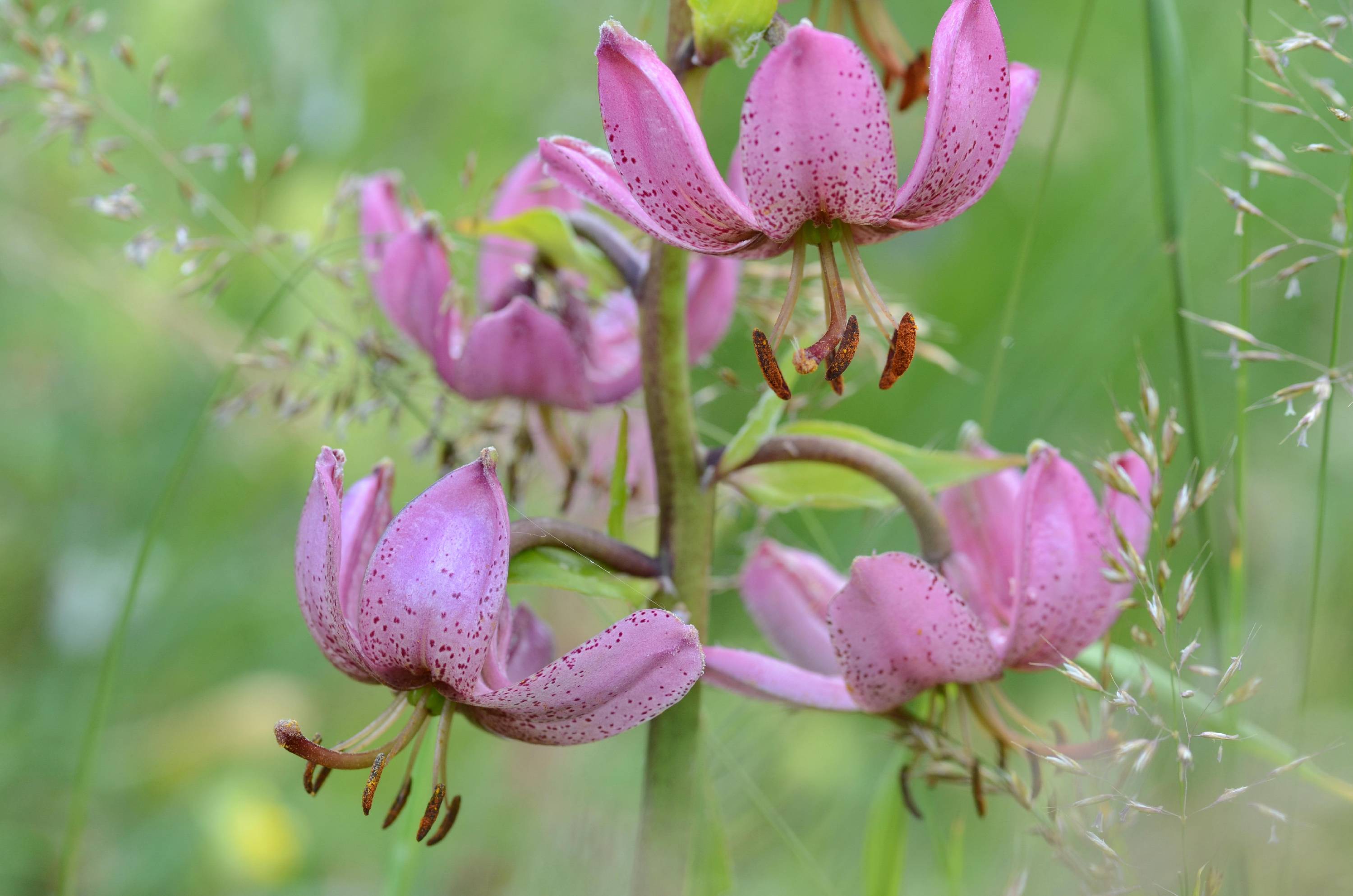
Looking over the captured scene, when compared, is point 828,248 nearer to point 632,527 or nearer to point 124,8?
point 632,527

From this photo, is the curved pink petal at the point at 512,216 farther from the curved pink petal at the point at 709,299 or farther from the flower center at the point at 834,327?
Answer: the flower center at the point at 834,327

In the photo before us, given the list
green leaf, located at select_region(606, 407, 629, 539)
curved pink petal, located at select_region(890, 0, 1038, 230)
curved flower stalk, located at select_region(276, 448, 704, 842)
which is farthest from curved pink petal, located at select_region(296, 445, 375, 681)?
curved pink petal, located at select_region(890, 0, 1038, 230)

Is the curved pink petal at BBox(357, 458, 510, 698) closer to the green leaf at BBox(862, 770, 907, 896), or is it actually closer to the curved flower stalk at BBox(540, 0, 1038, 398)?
the curved flower stalk at BBox(540, 0, 1038, 398)

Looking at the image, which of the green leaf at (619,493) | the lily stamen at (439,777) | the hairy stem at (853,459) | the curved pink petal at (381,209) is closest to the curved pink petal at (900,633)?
the hairy stem at (853,459)

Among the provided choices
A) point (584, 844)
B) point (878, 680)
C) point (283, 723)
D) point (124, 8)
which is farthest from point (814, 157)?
point (124, 8)

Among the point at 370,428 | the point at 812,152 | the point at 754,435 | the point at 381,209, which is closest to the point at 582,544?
the point at 754,435

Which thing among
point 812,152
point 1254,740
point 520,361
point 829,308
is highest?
point 812,152

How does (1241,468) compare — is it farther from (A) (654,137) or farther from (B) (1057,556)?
(A) (654,137)

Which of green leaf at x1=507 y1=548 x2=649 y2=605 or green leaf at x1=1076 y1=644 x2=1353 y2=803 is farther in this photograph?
green leaf at x1=1076 y1=644 x2=1353 y2=803
